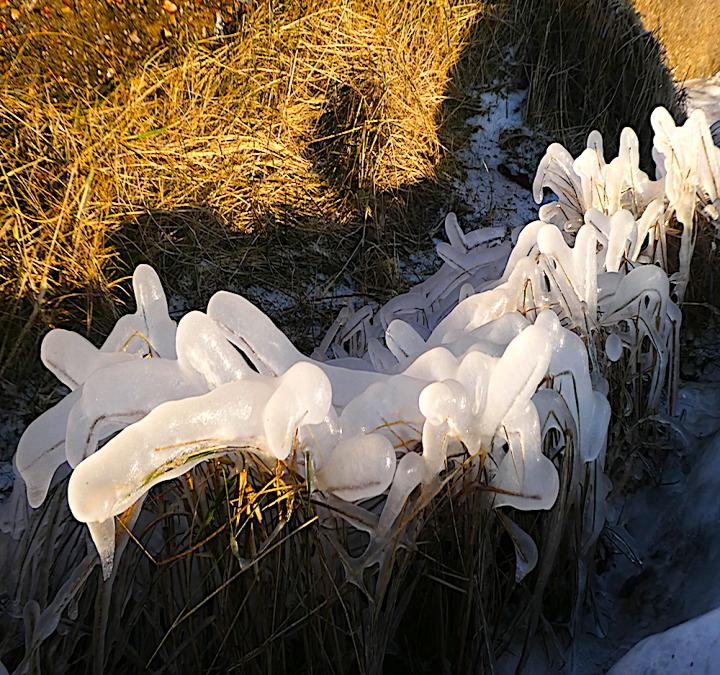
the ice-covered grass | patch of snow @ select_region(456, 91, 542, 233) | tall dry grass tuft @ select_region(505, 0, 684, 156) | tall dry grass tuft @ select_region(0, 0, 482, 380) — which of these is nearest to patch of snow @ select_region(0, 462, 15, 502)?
tall dry grass tuft @ select_region(0, 0, 482, 380)

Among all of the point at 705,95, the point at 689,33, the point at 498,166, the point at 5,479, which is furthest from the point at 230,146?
the point at 689,33

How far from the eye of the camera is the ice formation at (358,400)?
26.2 inches

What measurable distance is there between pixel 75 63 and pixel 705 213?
53.3 inches

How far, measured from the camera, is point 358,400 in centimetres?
81

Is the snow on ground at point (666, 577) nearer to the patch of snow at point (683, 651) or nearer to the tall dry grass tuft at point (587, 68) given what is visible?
the patch of snow at point (683, 651)

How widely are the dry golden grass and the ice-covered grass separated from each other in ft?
12.7

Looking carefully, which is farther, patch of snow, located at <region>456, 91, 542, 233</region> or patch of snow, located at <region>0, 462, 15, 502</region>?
patch of snow, located at <region>456, 91, 542, 233</region>

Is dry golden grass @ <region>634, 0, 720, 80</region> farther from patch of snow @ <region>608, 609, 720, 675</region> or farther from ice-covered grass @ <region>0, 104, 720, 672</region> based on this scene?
patch of snow @ <region>608, 609, 720, 675</region>

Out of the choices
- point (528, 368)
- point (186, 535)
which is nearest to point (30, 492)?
point (186, 535)

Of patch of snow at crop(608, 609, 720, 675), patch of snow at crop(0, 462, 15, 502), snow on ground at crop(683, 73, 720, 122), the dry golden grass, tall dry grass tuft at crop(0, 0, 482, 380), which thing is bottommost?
snow on ground at crop(683, 73, 720, 122)

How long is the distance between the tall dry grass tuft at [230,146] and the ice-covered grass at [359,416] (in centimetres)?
70

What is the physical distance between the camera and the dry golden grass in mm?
4398

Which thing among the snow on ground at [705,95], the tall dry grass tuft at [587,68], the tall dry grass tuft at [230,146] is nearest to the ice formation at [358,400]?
the tall dry grass tuft at [230,146]

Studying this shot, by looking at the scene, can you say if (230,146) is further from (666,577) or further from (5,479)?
(666,577)
